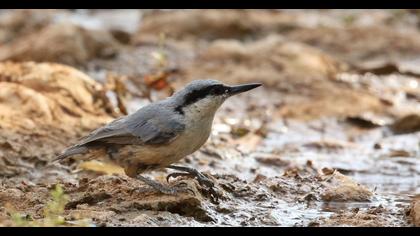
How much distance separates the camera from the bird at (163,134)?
6852mm

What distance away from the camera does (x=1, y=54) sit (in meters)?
13.1

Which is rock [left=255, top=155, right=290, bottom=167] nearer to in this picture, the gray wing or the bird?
the bird

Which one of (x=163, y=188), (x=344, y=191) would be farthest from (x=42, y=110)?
(x=344, y=191)

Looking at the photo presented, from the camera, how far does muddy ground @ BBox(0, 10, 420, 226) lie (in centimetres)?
694

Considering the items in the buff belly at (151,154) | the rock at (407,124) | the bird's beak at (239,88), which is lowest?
the buff belly at (151,154)

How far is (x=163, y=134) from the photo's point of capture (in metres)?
6.81

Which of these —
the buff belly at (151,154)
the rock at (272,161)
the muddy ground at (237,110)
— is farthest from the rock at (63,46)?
the buff belly at (151,154)

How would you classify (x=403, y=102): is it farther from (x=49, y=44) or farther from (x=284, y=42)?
(x=49, y=44)

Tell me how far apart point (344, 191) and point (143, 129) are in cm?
173

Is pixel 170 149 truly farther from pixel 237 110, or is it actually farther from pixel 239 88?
pixel 237 110

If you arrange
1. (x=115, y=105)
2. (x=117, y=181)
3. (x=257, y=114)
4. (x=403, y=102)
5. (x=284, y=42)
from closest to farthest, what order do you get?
1. (x=117, y=181)
2. (x=115, y=105)
3. (x=257, y=114)
4. (x=403, y=102)
5. (x=284, y=42)

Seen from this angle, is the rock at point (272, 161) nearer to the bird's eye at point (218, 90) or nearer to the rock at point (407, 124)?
the rock at point (407, 124)
